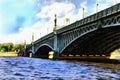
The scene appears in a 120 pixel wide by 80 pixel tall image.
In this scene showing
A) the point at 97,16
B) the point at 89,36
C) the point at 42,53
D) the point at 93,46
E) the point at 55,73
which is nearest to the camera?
the point at 55,73

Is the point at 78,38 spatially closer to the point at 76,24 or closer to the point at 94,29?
the point at 76,24

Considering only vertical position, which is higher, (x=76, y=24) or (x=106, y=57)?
(x=76, y=24)

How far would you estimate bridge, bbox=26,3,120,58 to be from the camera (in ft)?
193

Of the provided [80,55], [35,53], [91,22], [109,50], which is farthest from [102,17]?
[35,53]

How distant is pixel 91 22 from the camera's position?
221 feet

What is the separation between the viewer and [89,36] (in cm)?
7300

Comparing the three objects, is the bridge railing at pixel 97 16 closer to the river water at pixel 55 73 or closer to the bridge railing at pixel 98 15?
the bridge railing at pixel 98 15

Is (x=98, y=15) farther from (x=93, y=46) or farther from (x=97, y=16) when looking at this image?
(x=93, y=46)

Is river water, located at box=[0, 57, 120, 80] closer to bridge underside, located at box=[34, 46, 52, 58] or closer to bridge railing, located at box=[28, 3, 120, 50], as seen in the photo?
bridge railing, located at box=[28, 3, 120, 50]

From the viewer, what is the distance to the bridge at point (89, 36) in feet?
193

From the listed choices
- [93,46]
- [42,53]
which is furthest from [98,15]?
[42,53]

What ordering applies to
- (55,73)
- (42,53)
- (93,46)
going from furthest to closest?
1. (42,53)
2. (93,46)
3. (55,73)

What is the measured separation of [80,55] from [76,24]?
21.7 m

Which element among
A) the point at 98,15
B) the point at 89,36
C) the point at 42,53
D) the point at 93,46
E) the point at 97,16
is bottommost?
the point at 42,53
